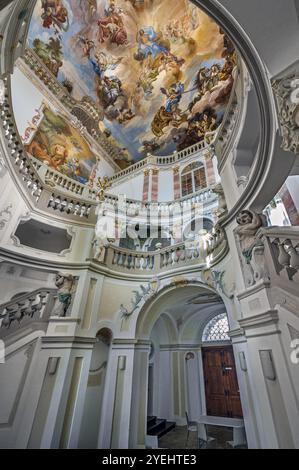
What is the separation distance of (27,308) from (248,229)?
5.35 m

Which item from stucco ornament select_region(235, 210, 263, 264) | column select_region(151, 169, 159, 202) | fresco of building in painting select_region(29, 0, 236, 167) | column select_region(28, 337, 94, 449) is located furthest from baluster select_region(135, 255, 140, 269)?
fresco of building in painting select_region(29, 0, 236, 167)

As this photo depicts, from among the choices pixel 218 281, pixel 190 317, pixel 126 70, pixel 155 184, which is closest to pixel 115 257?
pixel 218 281

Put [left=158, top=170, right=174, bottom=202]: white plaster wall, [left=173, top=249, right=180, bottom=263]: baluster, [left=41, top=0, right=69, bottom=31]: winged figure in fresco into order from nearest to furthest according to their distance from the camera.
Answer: [left=173, top=249, right=180, bottom=263]: baluster < [left=41, top=0, right=69, bottom=31]: winged figure in fresco < [left=158, top=170, right=174, bottom=202]: white plaster wall

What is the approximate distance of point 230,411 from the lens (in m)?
8.41

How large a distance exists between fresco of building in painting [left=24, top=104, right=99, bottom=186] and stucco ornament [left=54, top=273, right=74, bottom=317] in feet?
26.7

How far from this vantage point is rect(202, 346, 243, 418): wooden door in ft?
27.9

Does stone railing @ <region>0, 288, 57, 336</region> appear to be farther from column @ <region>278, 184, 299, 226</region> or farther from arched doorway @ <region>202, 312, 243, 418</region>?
arched doorway @ <region>202, 312, 243, 418</region>

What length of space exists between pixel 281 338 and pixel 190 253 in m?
3.98

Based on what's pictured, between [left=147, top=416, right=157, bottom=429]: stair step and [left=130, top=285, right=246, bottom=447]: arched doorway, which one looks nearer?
[left=147, top=416, right=157, bottom=429]: stair step

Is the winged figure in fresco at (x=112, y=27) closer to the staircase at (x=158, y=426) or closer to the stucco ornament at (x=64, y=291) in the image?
the stucco ornament at (x=64, y=291)

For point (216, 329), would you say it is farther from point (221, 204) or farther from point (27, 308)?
point (27, 308)

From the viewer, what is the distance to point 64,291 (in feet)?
18.8
